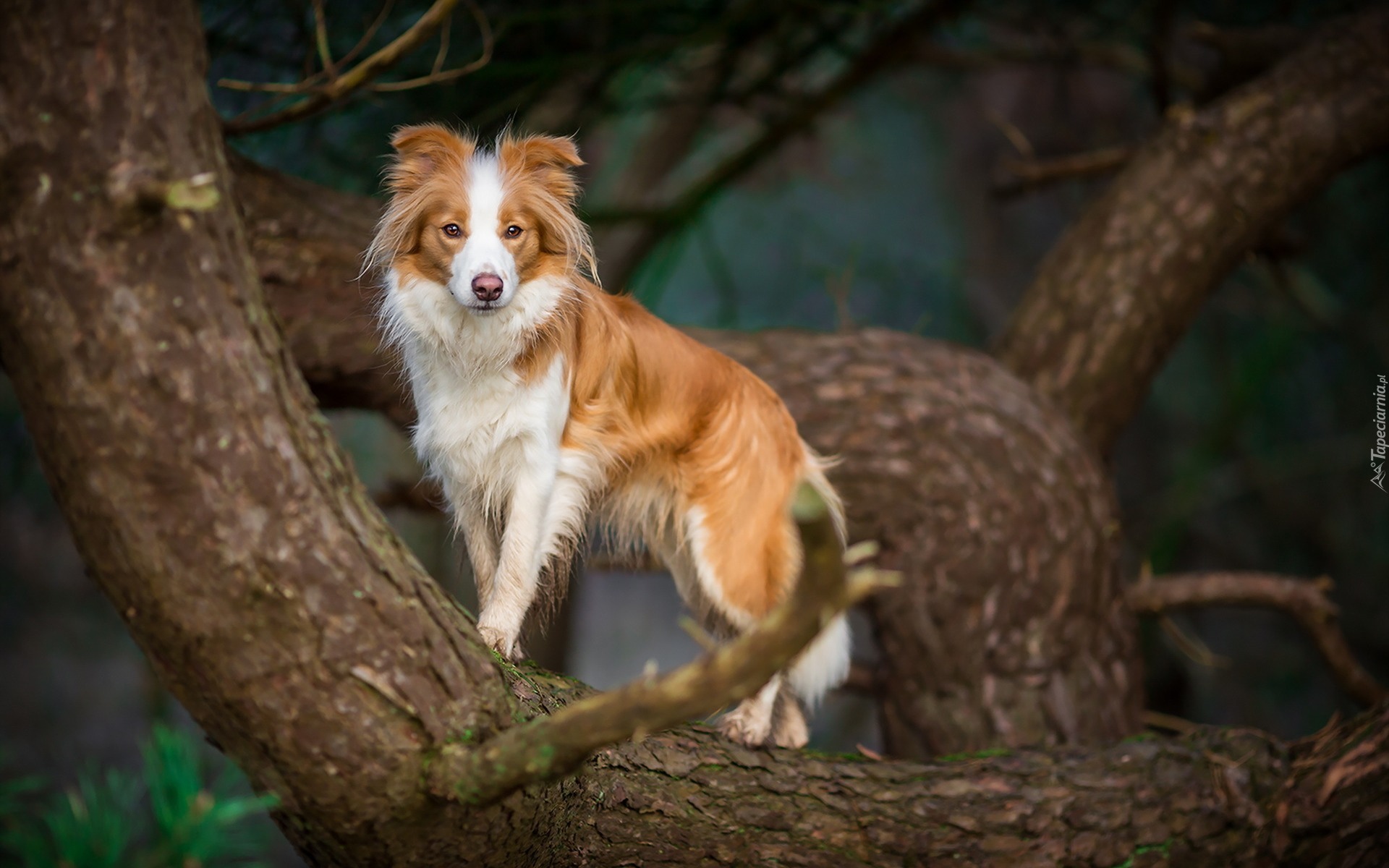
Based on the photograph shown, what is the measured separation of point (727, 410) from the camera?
2.89 m

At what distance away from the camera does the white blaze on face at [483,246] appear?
8.02ft

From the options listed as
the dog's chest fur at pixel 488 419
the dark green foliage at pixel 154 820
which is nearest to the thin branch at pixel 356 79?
the dog's chest fur at pixel 488 419

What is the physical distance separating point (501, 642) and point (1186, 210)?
3.40m

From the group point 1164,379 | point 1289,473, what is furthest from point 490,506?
point 1164,379

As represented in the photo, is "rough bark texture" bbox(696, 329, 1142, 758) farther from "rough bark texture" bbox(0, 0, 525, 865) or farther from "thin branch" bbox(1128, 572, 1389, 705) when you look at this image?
"rough bark texture" bbox(0, 0, 525, 865)

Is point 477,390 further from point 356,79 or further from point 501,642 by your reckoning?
point 356,79

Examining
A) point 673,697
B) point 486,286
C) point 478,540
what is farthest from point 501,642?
point 673,697

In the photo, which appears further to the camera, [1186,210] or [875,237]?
[875,237]

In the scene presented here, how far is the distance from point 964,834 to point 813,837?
0.40 meters

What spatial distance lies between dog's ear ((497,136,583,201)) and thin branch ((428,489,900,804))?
1.35 metres

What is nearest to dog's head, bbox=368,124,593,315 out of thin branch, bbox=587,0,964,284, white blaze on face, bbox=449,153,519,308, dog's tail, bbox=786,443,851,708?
white blaze on face, bbox=449,153,519,308

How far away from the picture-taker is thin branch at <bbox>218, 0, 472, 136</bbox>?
2.98m

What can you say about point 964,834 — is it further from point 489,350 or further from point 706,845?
point 489,350

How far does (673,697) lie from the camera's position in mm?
1568
